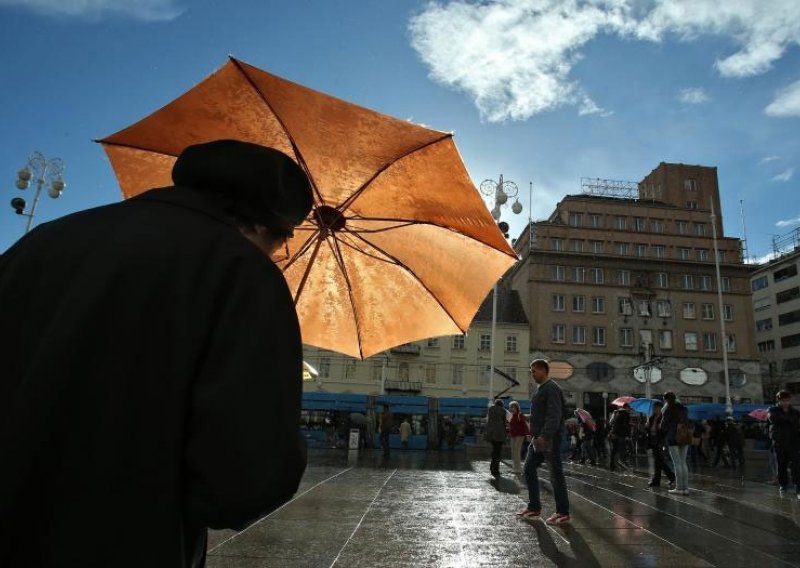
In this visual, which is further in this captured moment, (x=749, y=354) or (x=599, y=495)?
(x=749, y=354)

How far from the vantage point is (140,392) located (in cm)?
104

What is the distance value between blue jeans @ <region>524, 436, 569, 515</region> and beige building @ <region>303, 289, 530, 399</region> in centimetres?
4074

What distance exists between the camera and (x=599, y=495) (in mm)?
9570

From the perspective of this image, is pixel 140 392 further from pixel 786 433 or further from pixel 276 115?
pixel 786 433

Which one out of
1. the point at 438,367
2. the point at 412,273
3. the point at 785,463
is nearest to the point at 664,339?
the point at 438,367

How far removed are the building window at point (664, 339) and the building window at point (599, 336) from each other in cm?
517

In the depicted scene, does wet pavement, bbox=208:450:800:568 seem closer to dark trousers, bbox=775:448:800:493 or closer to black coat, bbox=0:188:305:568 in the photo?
→ dark trousers, bbox=775:448:800:493

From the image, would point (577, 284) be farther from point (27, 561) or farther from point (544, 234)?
point (27, 561)

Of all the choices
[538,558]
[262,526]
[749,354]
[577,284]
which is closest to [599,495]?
[538,558]

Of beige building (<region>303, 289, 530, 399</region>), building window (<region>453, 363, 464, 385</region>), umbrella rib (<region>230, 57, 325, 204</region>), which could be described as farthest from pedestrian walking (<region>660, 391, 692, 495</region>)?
building window (<region>453, 363, 464, 385</region>)

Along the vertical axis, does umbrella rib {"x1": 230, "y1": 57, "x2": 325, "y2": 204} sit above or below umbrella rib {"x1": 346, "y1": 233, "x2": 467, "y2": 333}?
above

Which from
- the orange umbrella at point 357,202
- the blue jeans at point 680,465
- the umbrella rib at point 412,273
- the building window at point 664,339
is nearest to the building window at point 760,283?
the building window at point 664,339

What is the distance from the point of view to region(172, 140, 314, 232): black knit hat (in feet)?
4.48

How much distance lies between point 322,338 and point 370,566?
193 cm
